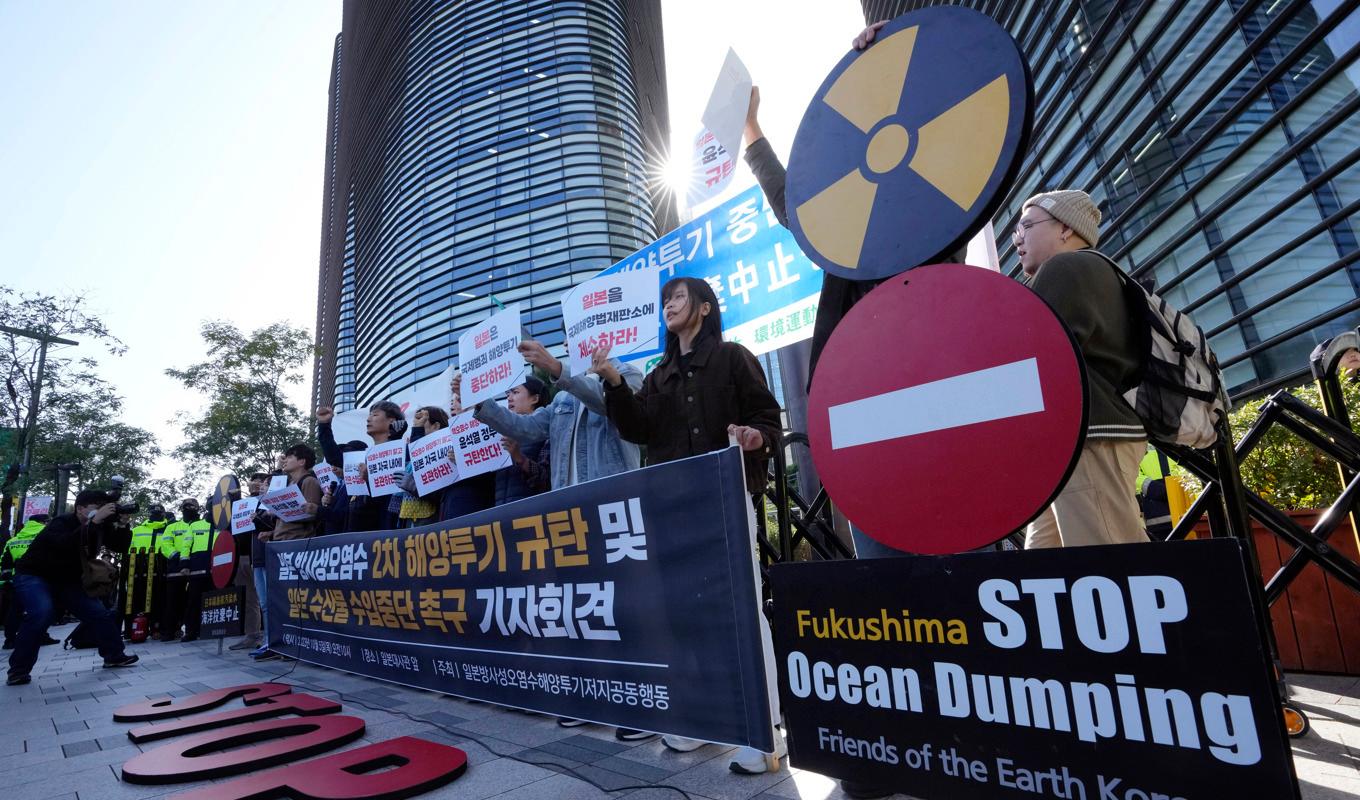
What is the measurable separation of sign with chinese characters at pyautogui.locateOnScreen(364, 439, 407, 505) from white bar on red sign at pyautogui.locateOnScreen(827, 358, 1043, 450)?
15.9ft

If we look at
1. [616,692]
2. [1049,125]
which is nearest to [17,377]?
[616,692]

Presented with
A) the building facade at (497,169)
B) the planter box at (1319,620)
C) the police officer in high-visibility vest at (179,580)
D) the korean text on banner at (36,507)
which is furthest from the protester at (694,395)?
the building facade at (497,169)

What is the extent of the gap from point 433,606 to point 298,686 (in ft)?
5.93

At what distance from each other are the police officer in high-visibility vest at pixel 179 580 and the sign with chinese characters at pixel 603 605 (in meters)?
7.37

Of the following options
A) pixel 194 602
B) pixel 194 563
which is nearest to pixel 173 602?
pixel 194 602

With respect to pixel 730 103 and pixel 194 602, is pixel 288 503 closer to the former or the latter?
pixel 194 602

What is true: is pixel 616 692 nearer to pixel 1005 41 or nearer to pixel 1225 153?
pixel 1005 41

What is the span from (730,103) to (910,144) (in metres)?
1.23

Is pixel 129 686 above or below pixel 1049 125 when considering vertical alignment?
below

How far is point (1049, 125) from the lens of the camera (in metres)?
19.4

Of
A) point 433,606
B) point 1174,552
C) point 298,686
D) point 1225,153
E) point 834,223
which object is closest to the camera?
point 1174,552

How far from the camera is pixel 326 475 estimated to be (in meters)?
6.91

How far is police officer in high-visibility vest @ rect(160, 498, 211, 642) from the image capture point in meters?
9.49

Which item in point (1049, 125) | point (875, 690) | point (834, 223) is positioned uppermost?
point (1049, 125)
